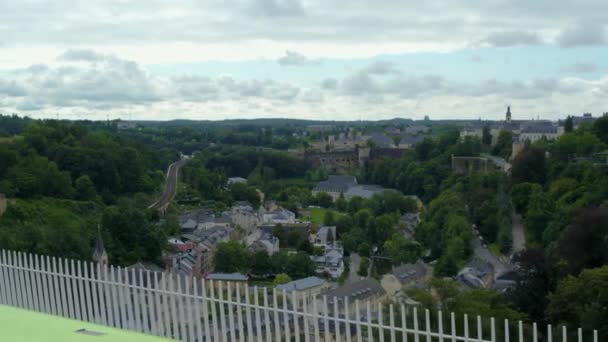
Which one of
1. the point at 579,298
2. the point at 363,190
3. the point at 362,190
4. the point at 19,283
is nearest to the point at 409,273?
the point at 579,298

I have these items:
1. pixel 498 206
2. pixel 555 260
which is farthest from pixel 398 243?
pixel 555 260

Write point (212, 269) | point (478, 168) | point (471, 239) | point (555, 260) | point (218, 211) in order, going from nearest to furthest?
1. point (555, 260)
2. point (212, 269)
3. point (471, 239)
4. point (218, 211)
5. point (478, 168)

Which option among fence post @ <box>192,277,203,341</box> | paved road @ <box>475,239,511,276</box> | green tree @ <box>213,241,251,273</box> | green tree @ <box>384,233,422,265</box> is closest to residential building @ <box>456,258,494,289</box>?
paved road @ <box>475,239,511,276</box>

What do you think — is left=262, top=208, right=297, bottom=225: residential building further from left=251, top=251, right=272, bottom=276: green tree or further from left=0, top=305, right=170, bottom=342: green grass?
left=0, top=305, right=170, bottom=342: green grass

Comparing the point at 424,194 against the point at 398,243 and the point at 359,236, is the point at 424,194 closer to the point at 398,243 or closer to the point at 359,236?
the point at 359,236

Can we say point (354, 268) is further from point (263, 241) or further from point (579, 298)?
point (579, 298)
